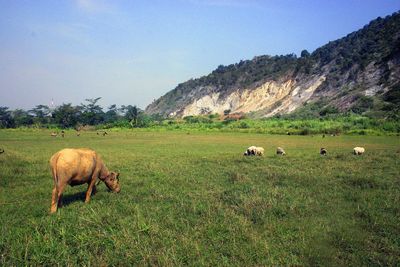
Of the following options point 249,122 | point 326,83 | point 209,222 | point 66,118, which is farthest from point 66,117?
point 209,222

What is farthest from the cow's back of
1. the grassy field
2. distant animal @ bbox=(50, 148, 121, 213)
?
the grassy field

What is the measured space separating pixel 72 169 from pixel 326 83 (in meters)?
98.4

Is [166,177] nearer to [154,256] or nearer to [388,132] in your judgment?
[154,256]

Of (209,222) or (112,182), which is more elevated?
(112,182)

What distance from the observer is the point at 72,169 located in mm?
9469

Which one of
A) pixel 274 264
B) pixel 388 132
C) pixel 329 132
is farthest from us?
pixel 329 132

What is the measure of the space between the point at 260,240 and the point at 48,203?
668 centimetres

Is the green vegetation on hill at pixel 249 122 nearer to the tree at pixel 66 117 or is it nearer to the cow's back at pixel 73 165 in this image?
the tree at pixel 66 117

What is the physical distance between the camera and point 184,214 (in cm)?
900

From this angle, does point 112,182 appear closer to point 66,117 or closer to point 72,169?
point 72,169

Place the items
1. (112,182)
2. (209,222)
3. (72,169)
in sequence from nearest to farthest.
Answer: (209,222) < (72,169) < (112,182)

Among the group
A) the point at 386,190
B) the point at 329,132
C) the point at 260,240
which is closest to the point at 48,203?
the point at 260,240

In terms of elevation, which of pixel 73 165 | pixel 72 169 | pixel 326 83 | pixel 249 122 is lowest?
pixel 249 122

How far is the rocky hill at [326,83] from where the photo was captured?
259ft
